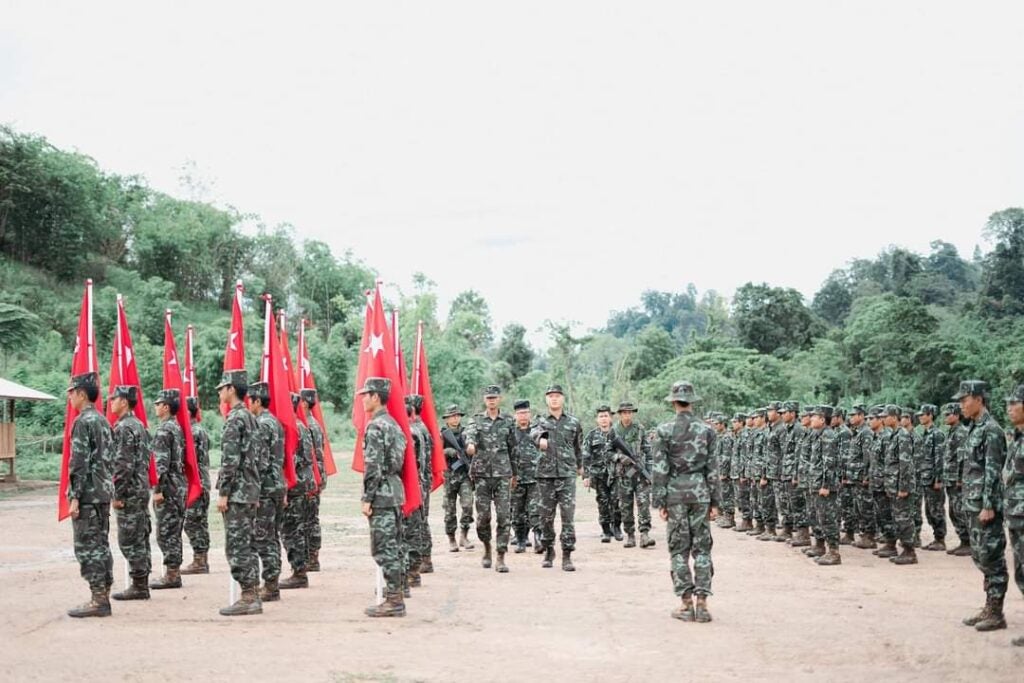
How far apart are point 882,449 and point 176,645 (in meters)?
10.5

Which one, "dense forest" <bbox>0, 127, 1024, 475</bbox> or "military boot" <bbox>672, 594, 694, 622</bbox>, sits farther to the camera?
"dense forest" <bbox>0, 127, 1024, 475</bbox>

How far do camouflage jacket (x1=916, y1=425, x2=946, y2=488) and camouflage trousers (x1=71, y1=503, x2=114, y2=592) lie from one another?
11544 millimetres

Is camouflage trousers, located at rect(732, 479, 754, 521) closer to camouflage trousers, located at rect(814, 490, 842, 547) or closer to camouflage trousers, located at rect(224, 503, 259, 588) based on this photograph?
camouflage trousers, located at rect(814, 490, 842, 547)

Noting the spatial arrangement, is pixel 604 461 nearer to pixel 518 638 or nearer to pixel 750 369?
pixel 518 638

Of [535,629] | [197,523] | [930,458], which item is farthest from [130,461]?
[930,458]

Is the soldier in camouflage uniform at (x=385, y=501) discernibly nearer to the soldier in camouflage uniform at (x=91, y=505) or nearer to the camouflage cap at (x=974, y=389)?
the soldier in camouflage uniform at (x=91, y=505)

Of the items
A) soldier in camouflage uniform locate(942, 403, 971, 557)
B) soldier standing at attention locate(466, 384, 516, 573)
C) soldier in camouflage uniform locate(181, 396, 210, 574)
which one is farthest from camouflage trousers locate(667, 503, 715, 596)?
soldier in camouflage uniform locate(181, 396, 210, 574)

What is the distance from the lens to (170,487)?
458 inches

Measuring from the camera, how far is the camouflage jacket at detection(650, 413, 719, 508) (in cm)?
941

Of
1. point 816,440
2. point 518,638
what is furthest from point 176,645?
point 816,440

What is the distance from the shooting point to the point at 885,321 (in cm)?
4081

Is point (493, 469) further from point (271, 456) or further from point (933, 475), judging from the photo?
point (933, 475)

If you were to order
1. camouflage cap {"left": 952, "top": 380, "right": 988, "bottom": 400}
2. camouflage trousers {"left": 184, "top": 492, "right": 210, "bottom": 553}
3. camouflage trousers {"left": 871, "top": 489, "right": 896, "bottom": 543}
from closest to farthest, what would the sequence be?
camouflage cap {"left": 952, "top": 380, "right": 988, "bottom": 400}
camouflage trousers {"left": 184, "top": 492, "right": 210, "bottom": 553}
camouflage trousers {"left": 871, "top": 489, "right": 896, "bottom": 543}

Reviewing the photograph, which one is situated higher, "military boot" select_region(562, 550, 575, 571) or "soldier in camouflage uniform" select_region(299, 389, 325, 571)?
"soldier in camouflage uniform" select_region(299, 389, 325, 571)
